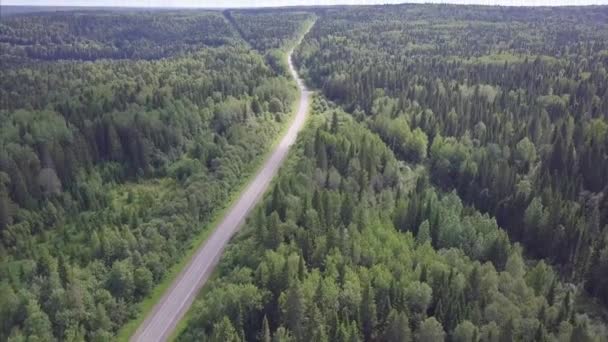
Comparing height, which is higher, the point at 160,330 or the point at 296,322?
the point at 296,322

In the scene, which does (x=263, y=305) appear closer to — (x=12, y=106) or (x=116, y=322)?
(x=116, y=322)

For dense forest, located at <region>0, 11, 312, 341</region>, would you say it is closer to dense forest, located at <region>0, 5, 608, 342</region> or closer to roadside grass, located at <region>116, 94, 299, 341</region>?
dense forest, located at <region>0, 5, 608, 342</region>

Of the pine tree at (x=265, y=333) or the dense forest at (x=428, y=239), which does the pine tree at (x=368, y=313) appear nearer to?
the dense forest at (x=428, y=239)

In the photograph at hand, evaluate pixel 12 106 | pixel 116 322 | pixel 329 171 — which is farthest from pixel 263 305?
pixel 12 106

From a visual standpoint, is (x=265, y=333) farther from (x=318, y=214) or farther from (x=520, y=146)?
(x=520, y=146)

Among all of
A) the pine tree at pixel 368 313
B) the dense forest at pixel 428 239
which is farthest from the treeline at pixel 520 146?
the pine tree at pixel 368 313

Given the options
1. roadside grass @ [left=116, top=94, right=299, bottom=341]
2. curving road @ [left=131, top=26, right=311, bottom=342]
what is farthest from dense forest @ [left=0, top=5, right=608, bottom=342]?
curving road @ [left=131, top=26, right=311, bottom=342]
